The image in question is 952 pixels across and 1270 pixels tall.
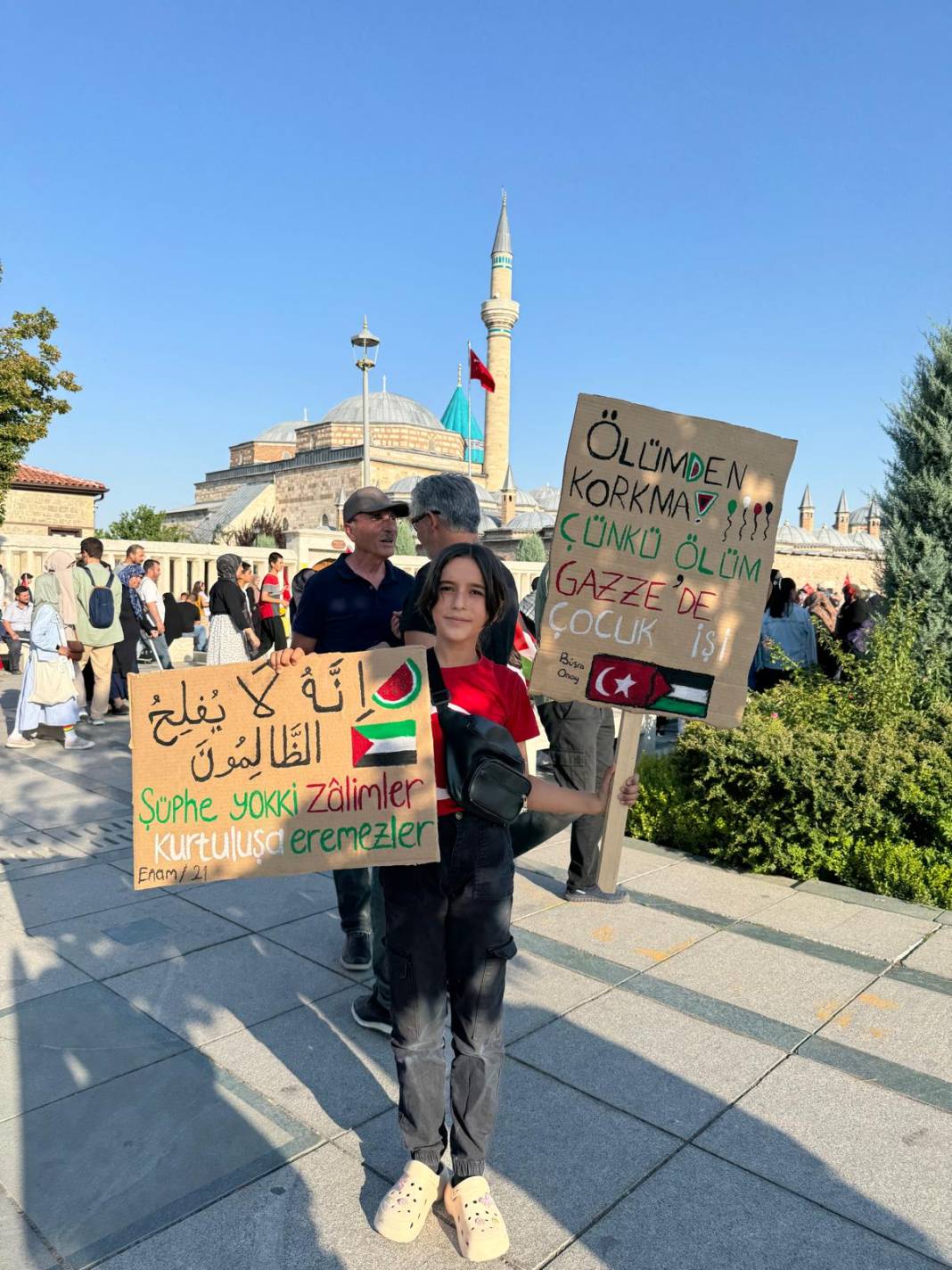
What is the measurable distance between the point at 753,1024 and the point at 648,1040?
0.44 m

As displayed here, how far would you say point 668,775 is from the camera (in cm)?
608

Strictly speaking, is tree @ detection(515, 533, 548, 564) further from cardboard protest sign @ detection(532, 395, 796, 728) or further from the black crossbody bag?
the black crossbody bag

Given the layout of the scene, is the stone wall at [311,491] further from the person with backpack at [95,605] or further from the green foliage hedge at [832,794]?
the green foliage hedge at [832,794]

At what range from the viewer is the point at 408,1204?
2.36 m

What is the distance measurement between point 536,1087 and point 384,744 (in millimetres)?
1409

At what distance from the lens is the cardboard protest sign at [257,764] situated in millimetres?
2510

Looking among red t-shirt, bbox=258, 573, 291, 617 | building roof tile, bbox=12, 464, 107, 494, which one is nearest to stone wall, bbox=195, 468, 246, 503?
building roof tile, bbox=12, 464, 107, 494

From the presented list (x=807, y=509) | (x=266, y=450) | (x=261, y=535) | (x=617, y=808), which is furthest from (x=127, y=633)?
(x=807, y=509)

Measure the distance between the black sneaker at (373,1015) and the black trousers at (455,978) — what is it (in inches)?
39.7

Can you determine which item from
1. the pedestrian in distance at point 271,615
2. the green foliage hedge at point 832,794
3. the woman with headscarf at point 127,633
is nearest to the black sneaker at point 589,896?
the green foliage hedge at point 832,794

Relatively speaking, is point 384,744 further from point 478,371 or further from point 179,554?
point 478,371

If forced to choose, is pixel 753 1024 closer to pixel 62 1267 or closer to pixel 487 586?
pixel 487 586

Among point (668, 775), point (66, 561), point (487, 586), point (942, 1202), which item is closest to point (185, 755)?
point (487, 586)

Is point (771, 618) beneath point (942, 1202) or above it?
above
